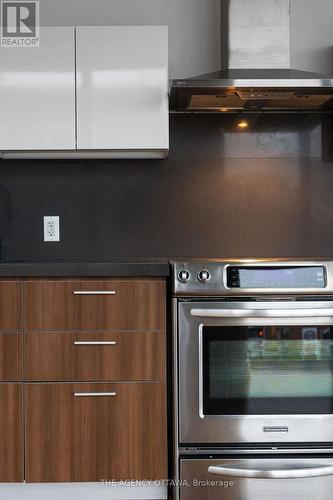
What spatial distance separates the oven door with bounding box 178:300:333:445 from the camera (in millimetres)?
2480

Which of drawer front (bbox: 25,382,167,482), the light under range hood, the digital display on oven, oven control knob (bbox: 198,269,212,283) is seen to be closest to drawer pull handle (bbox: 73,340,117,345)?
drawer front (bbox: 25,382,167,482)

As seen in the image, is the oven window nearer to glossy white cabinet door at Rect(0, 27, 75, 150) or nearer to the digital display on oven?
the digital display on oven

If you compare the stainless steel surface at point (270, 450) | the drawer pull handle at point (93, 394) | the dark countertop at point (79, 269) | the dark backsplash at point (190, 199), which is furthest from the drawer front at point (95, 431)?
the dark backsplash at point (190, 199)

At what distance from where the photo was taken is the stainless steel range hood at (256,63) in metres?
2.80

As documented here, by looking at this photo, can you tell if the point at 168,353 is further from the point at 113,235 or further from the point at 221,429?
the point at 113,235

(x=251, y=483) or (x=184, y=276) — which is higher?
(x=184, y=276)

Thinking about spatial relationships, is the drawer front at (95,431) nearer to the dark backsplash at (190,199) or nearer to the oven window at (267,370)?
the oven window at (267,370)

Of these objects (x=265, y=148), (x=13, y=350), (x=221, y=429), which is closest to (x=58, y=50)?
(x=265, y=148)

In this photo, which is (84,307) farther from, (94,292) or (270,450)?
(270,450)

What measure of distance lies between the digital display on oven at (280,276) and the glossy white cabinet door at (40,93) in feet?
3.28

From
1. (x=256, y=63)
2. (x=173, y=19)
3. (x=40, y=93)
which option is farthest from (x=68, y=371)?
(x=173, y=19)

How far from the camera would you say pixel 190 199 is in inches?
124

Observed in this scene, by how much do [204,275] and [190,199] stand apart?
0.78 m

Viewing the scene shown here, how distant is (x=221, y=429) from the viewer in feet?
8.14
